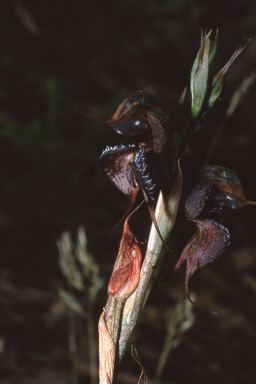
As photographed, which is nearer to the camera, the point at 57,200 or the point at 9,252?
the point at 9,252

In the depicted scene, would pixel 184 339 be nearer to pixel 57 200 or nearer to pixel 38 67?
pixel 57 200

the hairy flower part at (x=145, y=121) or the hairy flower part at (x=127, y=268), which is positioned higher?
the hairy flower part at (x=145, y=121)

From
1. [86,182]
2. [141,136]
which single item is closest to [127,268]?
[141,136]

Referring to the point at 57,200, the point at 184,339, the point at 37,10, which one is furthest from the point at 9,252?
the point at 37,10

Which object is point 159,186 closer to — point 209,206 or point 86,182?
point 209,206

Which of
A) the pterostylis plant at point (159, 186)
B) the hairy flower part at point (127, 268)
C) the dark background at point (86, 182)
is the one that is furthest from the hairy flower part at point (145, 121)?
the hairy flower part at point (127, 268)

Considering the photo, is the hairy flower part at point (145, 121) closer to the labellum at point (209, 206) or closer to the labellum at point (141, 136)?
the labellum at point (141, 136)
